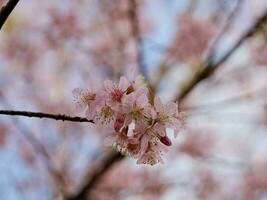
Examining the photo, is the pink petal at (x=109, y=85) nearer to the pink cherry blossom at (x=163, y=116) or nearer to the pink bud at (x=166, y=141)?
the pink cherry blossom at (x=163, y=116)

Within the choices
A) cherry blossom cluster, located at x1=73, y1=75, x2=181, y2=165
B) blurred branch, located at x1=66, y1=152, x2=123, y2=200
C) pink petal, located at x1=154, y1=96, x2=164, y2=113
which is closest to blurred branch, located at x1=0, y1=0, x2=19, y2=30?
cherry blossom cluster, located at x1=73, y1=75, x2=181, y2=165

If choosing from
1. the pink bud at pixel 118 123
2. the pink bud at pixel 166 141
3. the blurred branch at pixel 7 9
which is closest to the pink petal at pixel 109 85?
the pink bud at pixel 118 123

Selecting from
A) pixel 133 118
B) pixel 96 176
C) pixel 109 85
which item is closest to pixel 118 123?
pixel 133 118

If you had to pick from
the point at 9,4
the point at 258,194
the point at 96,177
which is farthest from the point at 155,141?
the point at 258,194

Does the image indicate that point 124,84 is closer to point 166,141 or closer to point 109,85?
point 109,85

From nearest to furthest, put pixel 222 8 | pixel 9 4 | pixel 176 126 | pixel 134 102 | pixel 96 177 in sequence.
Answer: pixel 9 4
pixel 134 102
pixel 176 126
pixel 96 177
pixel 222 8

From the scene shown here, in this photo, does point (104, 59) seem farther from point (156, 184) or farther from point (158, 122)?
point (158, 122)

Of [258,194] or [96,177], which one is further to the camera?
[258,194]

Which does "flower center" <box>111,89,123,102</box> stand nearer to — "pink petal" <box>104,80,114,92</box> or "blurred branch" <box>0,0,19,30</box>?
"pink petal" <box>104,80,114,92</box>
